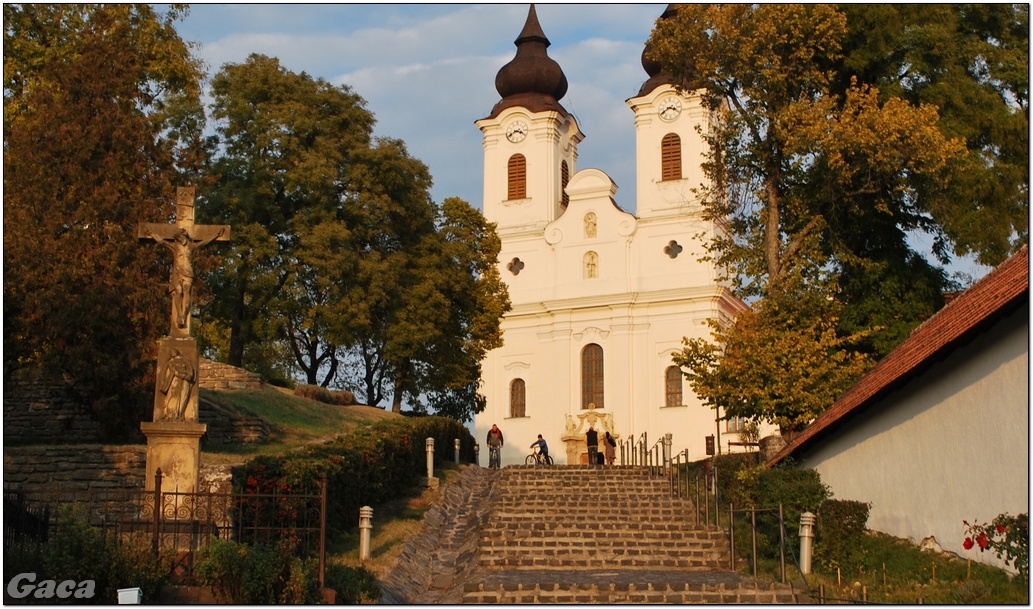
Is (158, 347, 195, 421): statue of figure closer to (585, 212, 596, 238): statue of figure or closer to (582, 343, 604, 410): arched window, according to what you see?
(582, 343, 604, 410): arched window

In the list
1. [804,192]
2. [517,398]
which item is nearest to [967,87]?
[804,192]

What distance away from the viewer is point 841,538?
593 inches

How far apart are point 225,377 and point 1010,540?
18.5 meters

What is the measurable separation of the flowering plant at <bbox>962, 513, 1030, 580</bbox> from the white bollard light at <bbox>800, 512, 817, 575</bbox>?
2808 millimetres

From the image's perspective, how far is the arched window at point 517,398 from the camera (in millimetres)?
47312

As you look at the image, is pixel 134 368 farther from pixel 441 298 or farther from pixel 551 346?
pixel 551 346

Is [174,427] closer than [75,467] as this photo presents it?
Yes

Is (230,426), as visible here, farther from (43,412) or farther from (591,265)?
(591,265)

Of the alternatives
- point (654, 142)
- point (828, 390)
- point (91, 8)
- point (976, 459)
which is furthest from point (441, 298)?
point (976, 459)

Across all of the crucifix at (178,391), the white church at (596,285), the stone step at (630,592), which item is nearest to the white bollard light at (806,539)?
the stone step at (630,592)

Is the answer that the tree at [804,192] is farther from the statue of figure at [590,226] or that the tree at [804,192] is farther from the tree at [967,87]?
the statue of figure at [590,226]

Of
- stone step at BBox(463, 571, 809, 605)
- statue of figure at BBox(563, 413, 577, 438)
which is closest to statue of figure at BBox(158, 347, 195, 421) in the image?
stone step at BBox(463, 571, 809, 605)

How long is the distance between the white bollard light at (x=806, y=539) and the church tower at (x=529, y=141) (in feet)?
112

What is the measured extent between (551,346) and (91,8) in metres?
25.1
